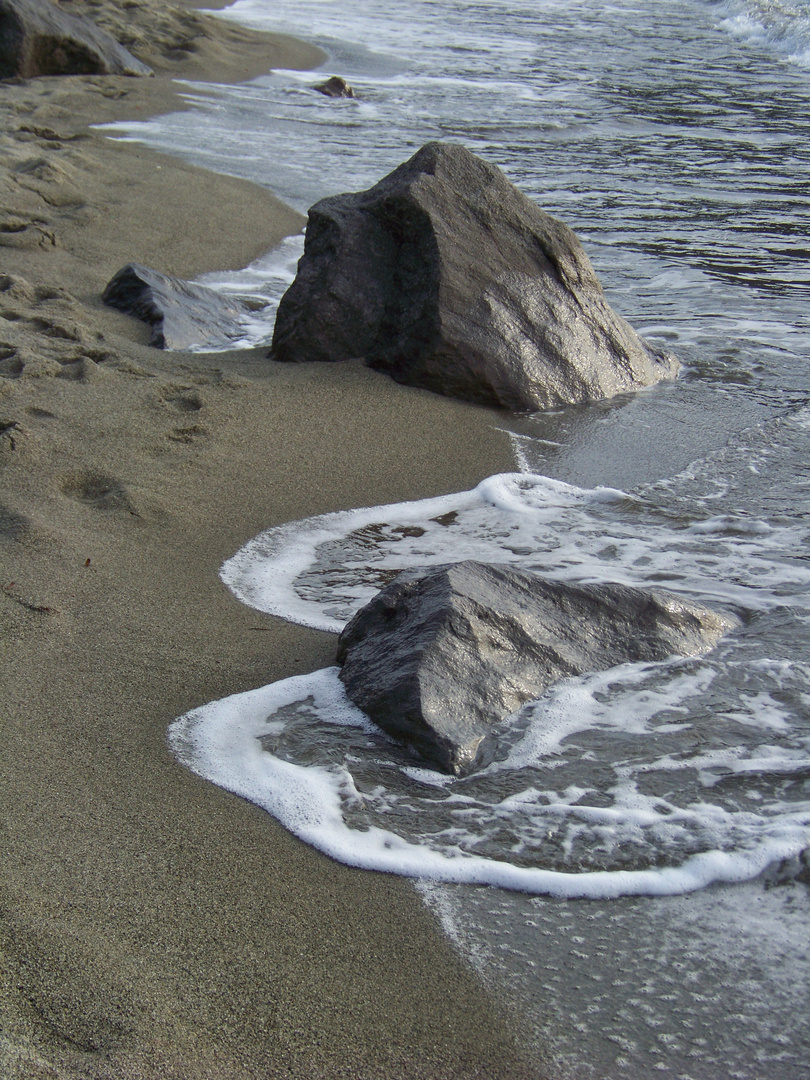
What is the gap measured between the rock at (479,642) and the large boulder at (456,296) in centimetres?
202

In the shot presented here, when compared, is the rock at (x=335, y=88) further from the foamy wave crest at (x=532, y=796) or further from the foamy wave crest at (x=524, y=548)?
the foamy wave crest at (x=532, y=796)

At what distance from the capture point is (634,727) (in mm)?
2402

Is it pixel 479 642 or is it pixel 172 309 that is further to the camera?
pixel 172 309

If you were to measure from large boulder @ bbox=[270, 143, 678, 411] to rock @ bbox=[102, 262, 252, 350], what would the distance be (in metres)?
0.43

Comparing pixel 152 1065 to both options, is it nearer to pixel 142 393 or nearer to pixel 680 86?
pixel 142 393

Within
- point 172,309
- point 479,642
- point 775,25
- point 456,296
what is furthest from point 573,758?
point 775,25

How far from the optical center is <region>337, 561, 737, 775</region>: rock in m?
2.27

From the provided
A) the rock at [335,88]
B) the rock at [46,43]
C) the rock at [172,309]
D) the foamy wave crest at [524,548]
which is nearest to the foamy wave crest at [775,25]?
the rock at [335,88]

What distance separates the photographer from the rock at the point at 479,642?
89.5 inches

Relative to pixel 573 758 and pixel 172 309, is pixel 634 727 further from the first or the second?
pixel 172 309

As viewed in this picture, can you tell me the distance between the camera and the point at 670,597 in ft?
9.00

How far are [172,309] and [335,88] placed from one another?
8063mm

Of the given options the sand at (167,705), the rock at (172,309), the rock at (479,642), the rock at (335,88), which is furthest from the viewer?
the rock at (335,88)

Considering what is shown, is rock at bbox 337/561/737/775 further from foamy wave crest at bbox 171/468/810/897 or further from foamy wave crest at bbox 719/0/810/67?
foamy wave crest at bbox 719/0/810/67
